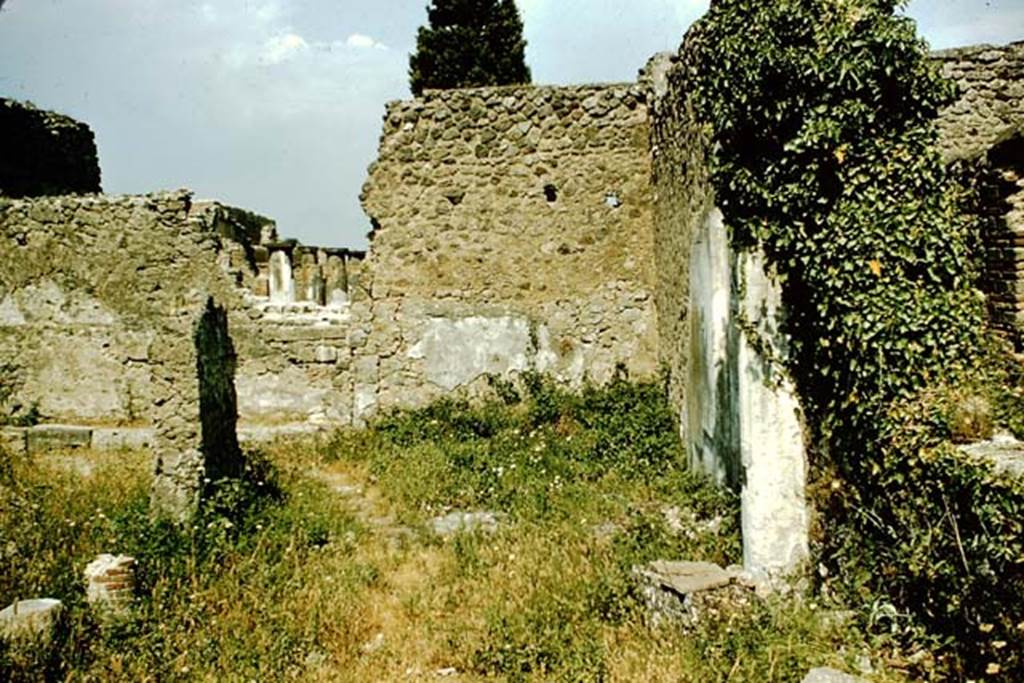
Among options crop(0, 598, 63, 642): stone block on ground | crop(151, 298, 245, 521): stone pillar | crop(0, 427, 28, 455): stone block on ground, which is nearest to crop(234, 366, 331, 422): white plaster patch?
crop(0, 427, 28, 455): stone block on ground

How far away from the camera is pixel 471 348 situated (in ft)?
32.5

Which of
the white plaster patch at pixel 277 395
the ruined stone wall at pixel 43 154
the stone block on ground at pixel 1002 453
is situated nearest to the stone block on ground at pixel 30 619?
the stone block on ground at pixel 1002 453

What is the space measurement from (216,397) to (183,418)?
503 mm

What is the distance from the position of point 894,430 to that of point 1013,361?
1.56 meters

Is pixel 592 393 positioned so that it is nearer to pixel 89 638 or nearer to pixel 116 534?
pixel 116 534

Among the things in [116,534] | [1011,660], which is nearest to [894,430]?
[1011,660]

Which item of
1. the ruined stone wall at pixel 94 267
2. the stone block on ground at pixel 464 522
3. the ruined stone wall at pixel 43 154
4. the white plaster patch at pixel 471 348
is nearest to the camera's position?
the stone block on ground at pixel 464 522

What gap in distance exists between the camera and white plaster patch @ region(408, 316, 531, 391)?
987cm

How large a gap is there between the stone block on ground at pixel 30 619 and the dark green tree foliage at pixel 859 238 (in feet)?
15.1

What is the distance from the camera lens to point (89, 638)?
4691 millimetres

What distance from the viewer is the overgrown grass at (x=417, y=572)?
430cm

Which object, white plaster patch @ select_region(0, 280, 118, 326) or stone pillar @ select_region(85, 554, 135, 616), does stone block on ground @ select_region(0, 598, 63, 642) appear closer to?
stone pillar @ select_region(85, 554, 135, 616)

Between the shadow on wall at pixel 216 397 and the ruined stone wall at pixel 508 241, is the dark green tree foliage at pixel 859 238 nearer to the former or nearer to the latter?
the shadow on wall at pixel 216 397

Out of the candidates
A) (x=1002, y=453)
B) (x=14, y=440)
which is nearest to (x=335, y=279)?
(x=14, y=440)
